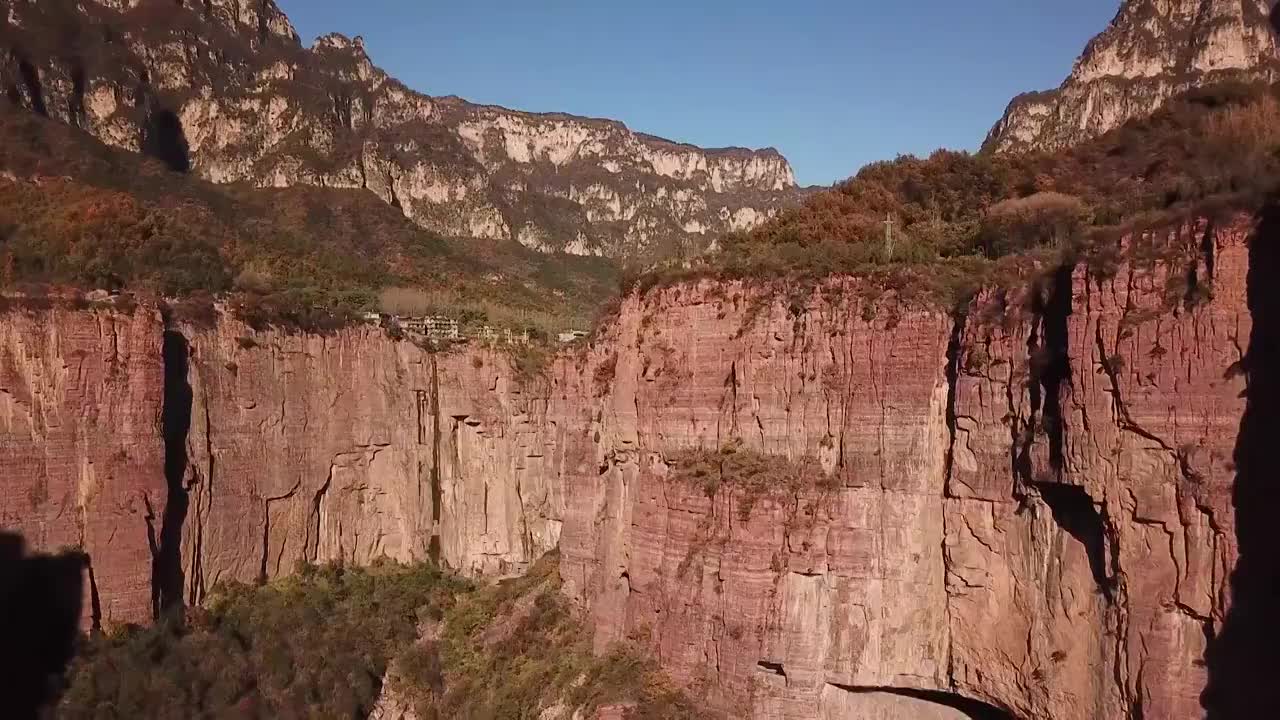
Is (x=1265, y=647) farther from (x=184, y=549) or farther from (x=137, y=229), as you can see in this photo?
(x=137, y=229)

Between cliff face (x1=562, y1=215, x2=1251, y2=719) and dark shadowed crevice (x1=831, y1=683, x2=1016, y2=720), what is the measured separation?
51 millimetres

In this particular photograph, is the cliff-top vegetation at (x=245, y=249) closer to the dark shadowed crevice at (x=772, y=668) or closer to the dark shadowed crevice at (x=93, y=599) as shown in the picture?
the dark shadowed crevice at (x=93, y=599)

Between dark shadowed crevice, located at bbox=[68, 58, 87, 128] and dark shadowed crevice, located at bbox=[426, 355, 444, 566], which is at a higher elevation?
dark shadowed crevice, located at bbox=[68, 58, 87, 128]

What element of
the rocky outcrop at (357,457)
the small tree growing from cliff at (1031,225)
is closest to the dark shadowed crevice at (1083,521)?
the small tree growing from cliff at (1031,225)

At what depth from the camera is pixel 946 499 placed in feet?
61.5

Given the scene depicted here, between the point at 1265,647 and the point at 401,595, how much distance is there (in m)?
24.7

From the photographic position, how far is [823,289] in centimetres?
2066

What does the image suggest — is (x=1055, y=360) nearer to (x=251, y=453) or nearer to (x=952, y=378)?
(x=952, y=378)

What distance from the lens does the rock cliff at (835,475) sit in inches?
579

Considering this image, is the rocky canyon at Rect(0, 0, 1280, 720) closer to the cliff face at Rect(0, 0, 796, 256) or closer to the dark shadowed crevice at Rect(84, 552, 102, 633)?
the dark shadowed crevice at Rect(84, 552, 102, 633)

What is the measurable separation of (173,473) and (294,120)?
6509 cm

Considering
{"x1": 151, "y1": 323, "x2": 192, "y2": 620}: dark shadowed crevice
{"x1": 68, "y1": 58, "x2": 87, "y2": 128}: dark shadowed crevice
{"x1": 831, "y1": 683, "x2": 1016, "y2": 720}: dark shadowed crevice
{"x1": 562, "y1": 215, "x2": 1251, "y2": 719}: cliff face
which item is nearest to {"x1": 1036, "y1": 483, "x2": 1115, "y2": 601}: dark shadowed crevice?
{"x1": 562, "y1": 215, "x2": 1251, "y2": 719}: cliff face

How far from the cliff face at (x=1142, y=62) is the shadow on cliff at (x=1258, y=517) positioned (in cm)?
4364

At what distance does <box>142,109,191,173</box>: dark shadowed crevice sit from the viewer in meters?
77.6
